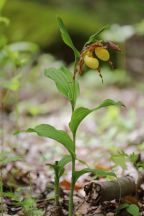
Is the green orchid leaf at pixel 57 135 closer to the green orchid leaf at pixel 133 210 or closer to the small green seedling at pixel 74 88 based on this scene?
the small green seedling at pixel 74 88

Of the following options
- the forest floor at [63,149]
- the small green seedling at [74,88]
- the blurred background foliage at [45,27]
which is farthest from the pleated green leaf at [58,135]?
the blurred background foliage at [45,27]

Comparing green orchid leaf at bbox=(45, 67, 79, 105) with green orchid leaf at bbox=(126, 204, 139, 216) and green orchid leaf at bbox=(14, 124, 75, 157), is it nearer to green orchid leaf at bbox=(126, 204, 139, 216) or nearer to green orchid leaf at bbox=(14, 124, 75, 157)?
green orchid leaf at bbox=(14, 124, 75, 157)

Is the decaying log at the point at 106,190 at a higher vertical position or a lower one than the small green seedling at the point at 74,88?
lower

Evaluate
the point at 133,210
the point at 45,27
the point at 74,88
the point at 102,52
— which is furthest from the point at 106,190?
the point at 45,27

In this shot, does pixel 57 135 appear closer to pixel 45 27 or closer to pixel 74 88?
pixel 74 88

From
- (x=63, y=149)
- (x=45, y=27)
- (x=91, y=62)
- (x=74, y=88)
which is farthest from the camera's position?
(x=45, y=27)

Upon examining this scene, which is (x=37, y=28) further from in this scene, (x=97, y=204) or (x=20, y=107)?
(x=97, y=204)

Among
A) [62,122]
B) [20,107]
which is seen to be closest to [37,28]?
[20,107]
